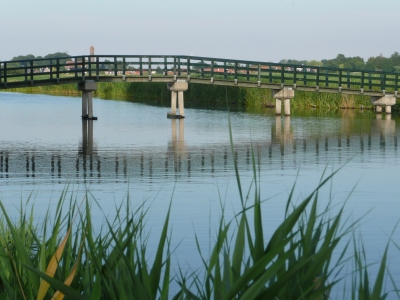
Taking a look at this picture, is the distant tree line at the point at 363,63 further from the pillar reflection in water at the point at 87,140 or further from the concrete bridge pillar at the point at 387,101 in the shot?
the pillar reflection in water at the point at 87,140

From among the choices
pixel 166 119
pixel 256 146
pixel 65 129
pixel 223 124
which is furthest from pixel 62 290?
pixel 166 119

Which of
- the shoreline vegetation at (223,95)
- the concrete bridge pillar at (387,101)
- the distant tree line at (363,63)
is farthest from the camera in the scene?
the distant tree line at (363,63)

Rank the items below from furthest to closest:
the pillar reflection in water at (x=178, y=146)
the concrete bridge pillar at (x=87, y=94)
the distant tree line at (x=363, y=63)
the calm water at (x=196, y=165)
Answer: the distant tree line at (x=363, y=63)
the concrete bridge pillar at (x=87, y=94)
the pillar reflection in water at (x=178, y=146)
the calm water at (x=196, y=165)

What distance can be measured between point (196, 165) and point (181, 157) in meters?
1.38

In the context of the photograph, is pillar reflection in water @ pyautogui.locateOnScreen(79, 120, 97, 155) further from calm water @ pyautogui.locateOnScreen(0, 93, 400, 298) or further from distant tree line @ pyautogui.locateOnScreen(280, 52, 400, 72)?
distant tree line @ pyautogui.locateOnScreen(280, 52, 400, 72)

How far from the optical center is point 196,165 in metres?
15.1

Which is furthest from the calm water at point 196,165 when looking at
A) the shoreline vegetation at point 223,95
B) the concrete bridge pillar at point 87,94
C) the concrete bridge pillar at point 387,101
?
the shoreline vegetation at point 223,95

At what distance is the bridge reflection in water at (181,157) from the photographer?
44.9 feet

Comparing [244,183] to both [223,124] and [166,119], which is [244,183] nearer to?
[223,124]

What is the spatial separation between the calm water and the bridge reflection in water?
0.8 inches

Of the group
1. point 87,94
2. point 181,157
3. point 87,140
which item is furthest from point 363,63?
point 181,157

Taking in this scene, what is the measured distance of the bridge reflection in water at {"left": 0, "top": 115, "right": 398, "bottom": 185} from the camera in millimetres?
13689

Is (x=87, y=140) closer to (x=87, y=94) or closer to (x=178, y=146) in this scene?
(x=178, y=146)

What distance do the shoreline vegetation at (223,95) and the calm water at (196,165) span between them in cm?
830
